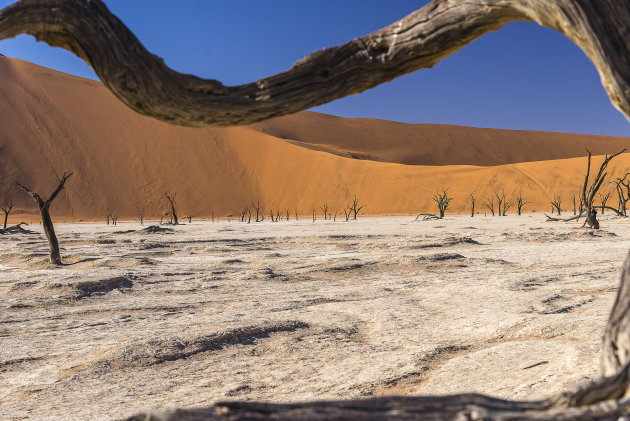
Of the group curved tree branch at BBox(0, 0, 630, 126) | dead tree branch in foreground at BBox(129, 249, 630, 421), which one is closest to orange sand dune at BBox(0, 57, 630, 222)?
curved tree branch at BBox(0, 0, 630, 126)

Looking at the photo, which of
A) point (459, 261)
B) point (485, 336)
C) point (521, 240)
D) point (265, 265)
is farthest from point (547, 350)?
point (521, 240)

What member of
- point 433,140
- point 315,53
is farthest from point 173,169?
point 315,53

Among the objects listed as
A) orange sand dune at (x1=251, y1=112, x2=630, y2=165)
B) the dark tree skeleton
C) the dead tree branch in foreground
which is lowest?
the dead tree branch in foreground

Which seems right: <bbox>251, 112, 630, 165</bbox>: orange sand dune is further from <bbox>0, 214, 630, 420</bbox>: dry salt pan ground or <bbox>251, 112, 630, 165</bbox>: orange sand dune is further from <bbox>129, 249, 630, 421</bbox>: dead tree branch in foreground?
<bbox>129, 249, 630, 421</bbox>: dead tree branch in foreground

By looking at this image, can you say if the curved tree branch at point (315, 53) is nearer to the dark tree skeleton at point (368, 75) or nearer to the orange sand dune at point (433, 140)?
the dark tree skeleton at point (368, 75)

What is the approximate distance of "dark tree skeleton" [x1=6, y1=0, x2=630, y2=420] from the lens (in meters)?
1.47

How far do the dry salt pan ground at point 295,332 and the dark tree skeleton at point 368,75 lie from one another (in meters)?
2.13

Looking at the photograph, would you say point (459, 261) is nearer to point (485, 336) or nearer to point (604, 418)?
point (485, 336)

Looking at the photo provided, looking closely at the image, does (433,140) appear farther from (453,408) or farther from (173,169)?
(453,408)

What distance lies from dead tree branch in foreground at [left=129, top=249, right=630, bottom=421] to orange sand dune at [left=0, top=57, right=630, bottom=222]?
6168cm

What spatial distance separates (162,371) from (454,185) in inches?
2789

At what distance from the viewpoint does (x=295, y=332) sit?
552 centimetres

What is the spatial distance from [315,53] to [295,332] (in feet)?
12.5

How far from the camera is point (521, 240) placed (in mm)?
16203
